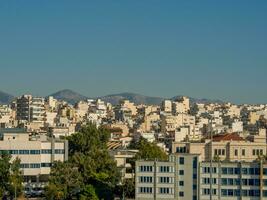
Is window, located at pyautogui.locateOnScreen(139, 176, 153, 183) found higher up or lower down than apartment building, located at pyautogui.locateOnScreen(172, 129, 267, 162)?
lower down

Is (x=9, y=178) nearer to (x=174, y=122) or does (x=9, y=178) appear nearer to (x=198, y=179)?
(x=198, y=179)

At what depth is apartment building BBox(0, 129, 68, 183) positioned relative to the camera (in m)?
57.1

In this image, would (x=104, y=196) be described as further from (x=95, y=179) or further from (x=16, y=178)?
(x=16, y=178)

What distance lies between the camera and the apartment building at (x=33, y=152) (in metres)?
57.1

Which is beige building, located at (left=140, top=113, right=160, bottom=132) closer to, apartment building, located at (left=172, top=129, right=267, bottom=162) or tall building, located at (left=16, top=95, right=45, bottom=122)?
tall building, located at (left=16, top=95, right=45, bottom=122)

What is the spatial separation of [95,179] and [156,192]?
262 inches

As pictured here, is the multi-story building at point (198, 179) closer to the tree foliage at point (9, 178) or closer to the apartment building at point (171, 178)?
the apartment building at point (171, 178)

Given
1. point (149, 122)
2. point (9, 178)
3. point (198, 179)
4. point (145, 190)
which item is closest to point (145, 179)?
point (145, 190)

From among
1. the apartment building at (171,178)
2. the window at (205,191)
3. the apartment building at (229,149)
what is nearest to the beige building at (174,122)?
the apartment building at (229,149)

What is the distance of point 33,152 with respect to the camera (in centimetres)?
5778

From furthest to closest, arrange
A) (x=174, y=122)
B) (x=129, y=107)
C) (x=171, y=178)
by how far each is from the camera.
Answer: (x=129, y=107), (x=174, y=122), (x=171, y=178)

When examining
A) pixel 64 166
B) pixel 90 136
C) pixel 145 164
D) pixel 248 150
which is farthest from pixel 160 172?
pixel 90 136

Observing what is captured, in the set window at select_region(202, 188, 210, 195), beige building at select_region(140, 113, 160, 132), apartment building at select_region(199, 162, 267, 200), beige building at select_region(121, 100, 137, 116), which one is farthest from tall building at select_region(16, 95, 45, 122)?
apartment building at select_region(199, 162, 267, 200)

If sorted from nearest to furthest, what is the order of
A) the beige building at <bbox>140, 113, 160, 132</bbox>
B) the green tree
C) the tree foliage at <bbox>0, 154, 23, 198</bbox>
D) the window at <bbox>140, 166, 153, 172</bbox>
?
the window at <bbox>140, 166, 153, 172</bbox>, the green tree, the tree foliage at <bbox>0, 154, 23, 198</bbox>, the beige building at <bbox>140, 113, 160, 132</bbox>
